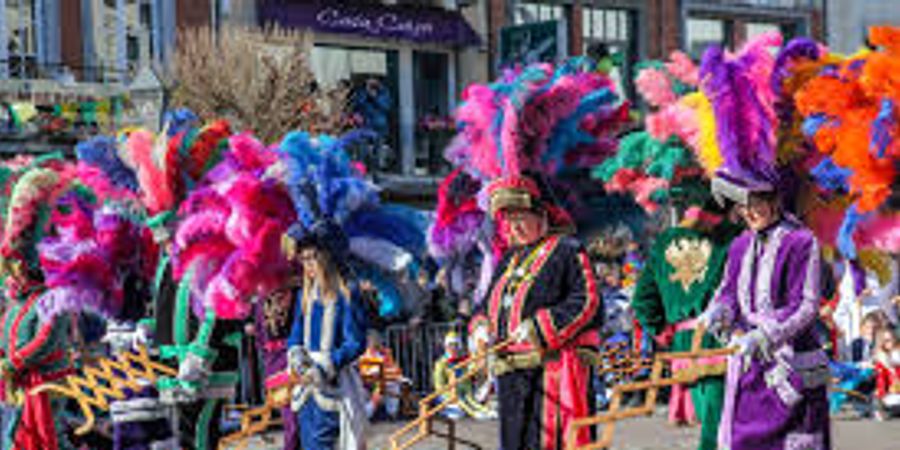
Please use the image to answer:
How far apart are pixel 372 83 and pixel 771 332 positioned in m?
18.7

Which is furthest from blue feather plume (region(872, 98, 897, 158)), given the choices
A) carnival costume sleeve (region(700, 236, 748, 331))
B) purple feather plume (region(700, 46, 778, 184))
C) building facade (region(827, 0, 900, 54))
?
building facade (region(827, 0, 900, 54))

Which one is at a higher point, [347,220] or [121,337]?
[347,220]

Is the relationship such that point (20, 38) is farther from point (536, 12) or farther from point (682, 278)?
point (682, 278)

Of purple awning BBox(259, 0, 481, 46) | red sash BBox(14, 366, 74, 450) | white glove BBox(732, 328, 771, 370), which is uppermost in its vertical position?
purple awning BBox(259, 0, 481, 46)

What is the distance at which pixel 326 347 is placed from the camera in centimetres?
817

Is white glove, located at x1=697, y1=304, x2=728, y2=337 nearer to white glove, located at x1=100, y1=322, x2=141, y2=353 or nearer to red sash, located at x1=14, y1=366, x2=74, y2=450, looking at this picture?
white glove, located at x1=100, y1=322, x2=141, y2=353

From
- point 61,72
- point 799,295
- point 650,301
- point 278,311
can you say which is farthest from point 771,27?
point 799,295

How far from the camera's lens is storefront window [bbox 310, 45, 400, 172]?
25891mm

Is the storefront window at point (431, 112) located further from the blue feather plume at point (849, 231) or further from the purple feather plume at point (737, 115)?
the purple feather plume at point (737, 115)

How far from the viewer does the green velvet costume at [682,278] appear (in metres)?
9.38

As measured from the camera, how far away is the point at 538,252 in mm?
8156

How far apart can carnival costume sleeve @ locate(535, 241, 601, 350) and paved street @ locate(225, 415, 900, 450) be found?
4.08 m

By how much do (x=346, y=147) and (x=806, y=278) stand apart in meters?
2.60

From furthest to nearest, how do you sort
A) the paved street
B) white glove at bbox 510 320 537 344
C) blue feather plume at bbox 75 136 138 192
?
1. the paved street
2. blue feather plume at bbox 75 136 138 192
3. white glove at bbox 510 320 537 344
